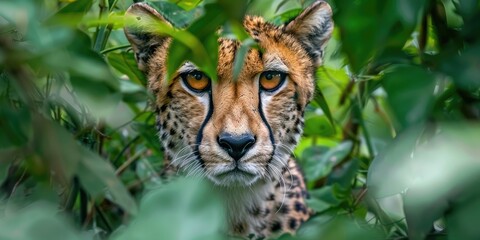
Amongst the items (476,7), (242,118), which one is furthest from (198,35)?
(242,118)

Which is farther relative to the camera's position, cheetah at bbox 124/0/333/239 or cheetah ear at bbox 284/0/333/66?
cheetah ear at bbox 284/0/333/66

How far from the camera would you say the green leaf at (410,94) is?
950 mm

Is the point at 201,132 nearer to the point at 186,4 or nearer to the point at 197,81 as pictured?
the point at 197,81

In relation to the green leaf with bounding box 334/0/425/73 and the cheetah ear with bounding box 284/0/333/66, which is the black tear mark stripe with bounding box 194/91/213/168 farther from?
the green leaf with bounding box 334/0/425/73

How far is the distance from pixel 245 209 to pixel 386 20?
6.18 ft

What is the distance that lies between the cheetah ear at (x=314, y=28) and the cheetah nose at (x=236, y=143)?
19.1 inches

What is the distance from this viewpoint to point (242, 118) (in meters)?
2.36

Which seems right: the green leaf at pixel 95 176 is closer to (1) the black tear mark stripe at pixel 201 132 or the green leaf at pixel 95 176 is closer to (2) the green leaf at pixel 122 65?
(2) the green leaf at pixel 122 65

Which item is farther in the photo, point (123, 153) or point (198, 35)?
point (123, 153)

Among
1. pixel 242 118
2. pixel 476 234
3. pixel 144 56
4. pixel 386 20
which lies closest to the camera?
pixel 476 234

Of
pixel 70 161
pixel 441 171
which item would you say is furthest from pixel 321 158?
pixel 441 171

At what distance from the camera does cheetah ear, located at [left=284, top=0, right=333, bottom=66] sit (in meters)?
2.65

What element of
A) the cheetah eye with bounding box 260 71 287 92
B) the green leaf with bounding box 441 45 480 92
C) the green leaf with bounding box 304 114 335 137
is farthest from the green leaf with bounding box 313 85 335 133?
the green leaf with bounding box 441 45 480 92

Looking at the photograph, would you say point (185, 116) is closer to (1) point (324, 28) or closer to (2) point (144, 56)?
(2) point (144, 56)
